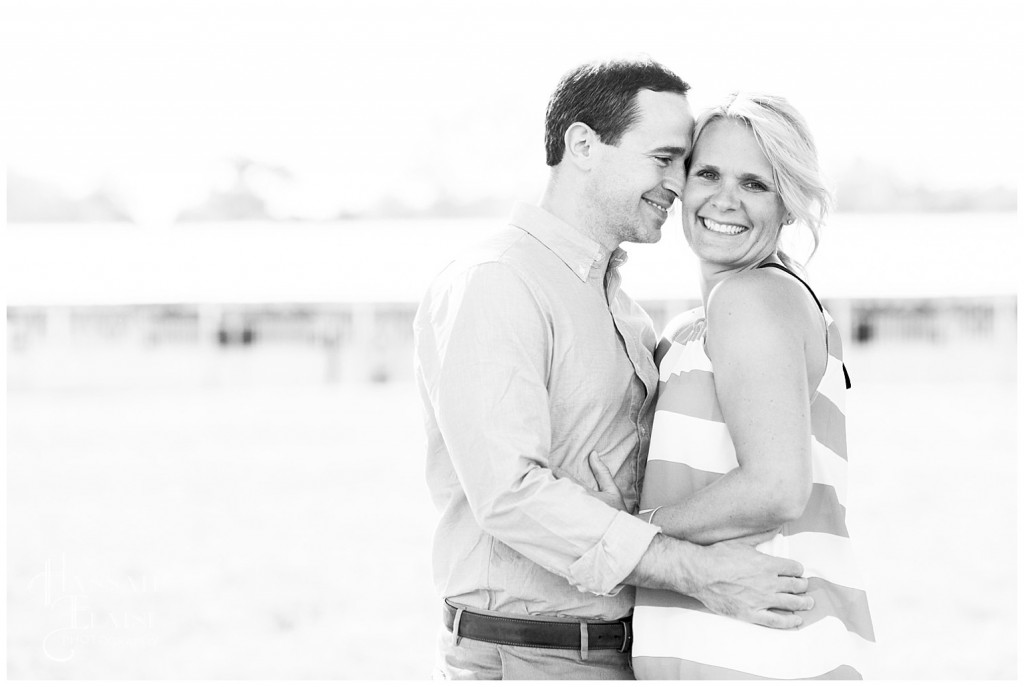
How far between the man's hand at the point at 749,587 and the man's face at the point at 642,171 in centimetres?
95

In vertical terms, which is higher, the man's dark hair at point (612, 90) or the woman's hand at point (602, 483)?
the man's dark hair at point (612, 90)

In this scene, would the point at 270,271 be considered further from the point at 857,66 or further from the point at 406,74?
the point at 857,66

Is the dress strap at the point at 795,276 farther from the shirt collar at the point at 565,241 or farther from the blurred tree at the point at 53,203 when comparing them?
the blurred tree at the point at 53,203

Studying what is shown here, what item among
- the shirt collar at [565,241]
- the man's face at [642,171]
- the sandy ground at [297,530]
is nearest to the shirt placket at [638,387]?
the shirt collar at [565,241]

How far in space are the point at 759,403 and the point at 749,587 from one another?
42cm

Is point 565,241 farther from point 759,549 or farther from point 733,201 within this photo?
point 759,549

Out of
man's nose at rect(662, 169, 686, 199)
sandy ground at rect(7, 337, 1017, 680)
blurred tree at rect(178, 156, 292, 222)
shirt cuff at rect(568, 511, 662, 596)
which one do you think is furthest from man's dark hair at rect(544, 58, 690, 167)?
blurred tree at rect(178, 156, 292, 222)

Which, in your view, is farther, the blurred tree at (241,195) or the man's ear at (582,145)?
the blurred tree at (241,195)

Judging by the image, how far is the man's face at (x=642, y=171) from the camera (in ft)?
8.97

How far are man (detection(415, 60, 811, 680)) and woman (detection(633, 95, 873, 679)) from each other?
0.08 m

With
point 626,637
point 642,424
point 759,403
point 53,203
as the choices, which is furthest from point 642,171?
point 53,203

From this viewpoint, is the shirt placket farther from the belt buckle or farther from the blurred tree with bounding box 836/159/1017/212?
the blurred tree with bounding box 836/159/1017/212

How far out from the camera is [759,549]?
7.80ft

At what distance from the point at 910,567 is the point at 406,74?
4370 cm
